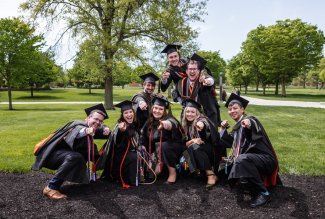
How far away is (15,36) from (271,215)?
26.9 metres

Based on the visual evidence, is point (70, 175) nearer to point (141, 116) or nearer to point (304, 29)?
point (141, 116)

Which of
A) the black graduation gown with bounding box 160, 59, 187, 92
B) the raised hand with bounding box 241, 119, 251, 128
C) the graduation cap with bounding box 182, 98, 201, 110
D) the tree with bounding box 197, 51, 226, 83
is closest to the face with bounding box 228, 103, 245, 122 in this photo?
the raised hand with bounding box 241, 119, 251, 128

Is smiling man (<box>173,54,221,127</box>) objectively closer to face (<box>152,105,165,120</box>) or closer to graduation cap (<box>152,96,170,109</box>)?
graduation cap (<box>152,96,170,109</box>)

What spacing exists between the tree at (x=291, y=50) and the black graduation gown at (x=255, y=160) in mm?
41799

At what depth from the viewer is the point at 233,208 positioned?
4.79 meters

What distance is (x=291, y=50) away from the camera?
44969 millimetres

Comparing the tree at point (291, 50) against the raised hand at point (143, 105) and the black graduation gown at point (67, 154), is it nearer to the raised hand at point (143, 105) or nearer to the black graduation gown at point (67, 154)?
the raised hand at point (143, 105)

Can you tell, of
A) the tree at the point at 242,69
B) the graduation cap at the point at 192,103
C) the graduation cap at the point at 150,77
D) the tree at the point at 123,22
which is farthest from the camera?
the tree at the point at 242,69

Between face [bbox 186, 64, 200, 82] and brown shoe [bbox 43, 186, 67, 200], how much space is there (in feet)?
9.78

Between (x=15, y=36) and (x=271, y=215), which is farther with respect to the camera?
(x=15, y=36)

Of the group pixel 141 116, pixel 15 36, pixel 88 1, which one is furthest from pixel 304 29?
pixel 141 116

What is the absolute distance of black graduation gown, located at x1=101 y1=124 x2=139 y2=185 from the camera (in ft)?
19.4

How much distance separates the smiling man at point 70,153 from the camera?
521cm

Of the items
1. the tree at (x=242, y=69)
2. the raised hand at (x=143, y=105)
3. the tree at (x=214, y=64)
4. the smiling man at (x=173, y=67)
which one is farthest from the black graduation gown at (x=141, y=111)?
the tree at (x=214, y=64)
